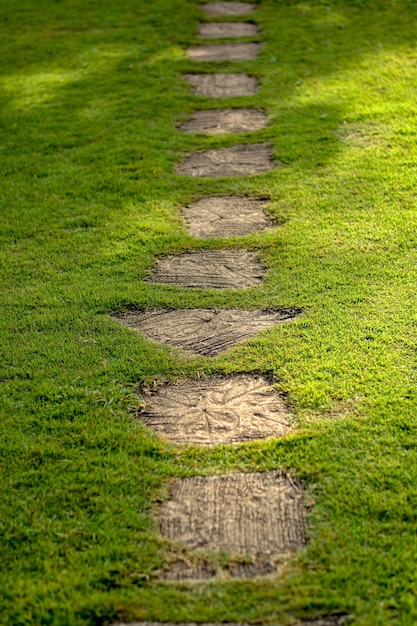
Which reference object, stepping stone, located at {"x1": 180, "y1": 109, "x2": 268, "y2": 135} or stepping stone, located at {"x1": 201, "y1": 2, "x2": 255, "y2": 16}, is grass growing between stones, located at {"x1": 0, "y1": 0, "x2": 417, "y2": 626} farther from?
stepping stone, located at {"x1": 201, "y1": 2, "x2": 255, "y2": 16}

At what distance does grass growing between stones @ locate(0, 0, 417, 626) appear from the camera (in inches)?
111

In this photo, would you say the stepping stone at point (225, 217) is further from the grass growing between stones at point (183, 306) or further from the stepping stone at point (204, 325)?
the stepping stone at point (204, 325)

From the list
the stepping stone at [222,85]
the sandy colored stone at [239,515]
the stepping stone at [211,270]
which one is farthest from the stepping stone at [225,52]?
the sandy colored stone at [239,515]

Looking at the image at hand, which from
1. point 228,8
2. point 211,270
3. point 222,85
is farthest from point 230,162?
point 228,8

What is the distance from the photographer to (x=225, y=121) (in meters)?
6.95

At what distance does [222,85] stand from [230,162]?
1.88m

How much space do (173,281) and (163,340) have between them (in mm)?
639

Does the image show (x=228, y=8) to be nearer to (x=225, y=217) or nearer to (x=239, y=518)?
(x=225, y=217)

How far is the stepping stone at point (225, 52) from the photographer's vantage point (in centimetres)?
851

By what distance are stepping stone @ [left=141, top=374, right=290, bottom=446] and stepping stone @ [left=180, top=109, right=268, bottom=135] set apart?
11.4ft

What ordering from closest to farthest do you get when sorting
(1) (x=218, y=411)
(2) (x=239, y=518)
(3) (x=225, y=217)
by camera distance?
(2) (x=239, y=518) < (1) (x=218, y=411) < (3) (x=225, y=217)

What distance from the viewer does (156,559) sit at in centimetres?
290

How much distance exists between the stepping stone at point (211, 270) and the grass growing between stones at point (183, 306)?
9 cm

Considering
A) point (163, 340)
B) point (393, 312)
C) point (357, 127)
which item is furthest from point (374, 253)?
point (357, 127)
